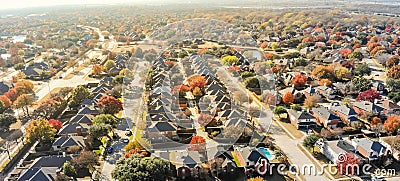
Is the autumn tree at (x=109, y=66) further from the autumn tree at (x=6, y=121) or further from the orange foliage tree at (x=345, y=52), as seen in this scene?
the orange foliage tree at (x=345, y=52)

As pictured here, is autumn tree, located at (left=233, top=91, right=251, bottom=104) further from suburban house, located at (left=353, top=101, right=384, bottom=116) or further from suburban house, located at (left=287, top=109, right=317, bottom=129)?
suburban house, located at (left=353, top=101, right=384, bottom=116)

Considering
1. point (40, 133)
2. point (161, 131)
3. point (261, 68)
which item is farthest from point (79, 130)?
point (261, 68)

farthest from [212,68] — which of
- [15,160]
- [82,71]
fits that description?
[15,160]

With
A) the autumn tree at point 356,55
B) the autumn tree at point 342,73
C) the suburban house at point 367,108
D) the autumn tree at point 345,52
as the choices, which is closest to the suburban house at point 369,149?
the suburban house at point 367,108

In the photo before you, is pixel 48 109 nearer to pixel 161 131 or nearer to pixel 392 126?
pixel 161 131

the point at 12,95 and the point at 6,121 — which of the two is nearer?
the point at 6,121

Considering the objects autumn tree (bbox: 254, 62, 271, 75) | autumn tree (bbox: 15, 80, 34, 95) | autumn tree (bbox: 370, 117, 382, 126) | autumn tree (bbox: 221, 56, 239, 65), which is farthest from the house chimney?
autumn tree (bbox: 221, 56, 239, 65)

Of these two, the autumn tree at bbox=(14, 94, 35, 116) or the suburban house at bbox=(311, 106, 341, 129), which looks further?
the autumn tree at bbox=(14, 94, 35, 116)
